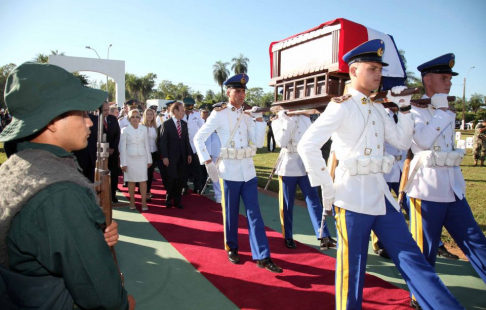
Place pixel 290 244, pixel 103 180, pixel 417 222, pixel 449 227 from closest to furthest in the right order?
1. pixel 103 180
2. pixel 449 227
3. pixel 417 222
4. pixel 290 244

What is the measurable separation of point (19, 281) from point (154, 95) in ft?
262

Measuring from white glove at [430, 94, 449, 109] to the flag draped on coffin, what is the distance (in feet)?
2.29

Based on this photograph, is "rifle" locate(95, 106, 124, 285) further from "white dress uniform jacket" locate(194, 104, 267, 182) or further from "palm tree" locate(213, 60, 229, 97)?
"palm tree" locate(213, 60, 229, 97)

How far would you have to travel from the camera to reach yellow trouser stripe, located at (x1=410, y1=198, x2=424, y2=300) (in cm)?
312

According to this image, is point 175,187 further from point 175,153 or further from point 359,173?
point 359,173

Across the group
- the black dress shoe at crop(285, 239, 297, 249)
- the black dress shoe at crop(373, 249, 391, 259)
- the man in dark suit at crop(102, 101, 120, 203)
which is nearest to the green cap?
the black dress shoe at crop(285, 239, 297, 249)

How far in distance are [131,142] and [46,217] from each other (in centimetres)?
549

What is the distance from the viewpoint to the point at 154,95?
76.7 metres

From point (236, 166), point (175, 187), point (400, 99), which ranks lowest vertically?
point (175, 187)

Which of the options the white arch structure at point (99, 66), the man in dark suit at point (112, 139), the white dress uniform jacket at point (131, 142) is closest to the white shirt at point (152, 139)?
the man in dark suit at point (112, 139)

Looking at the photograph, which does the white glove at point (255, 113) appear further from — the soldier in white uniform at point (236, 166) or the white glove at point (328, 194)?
the white glove at point (328, 194)

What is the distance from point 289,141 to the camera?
4738 millimetres

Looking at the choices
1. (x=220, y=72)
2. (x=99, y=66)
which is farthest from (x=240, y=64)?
(x=99, y=66)

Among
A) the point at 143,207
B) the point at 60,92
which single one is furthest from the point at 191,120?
the point at 60,92
